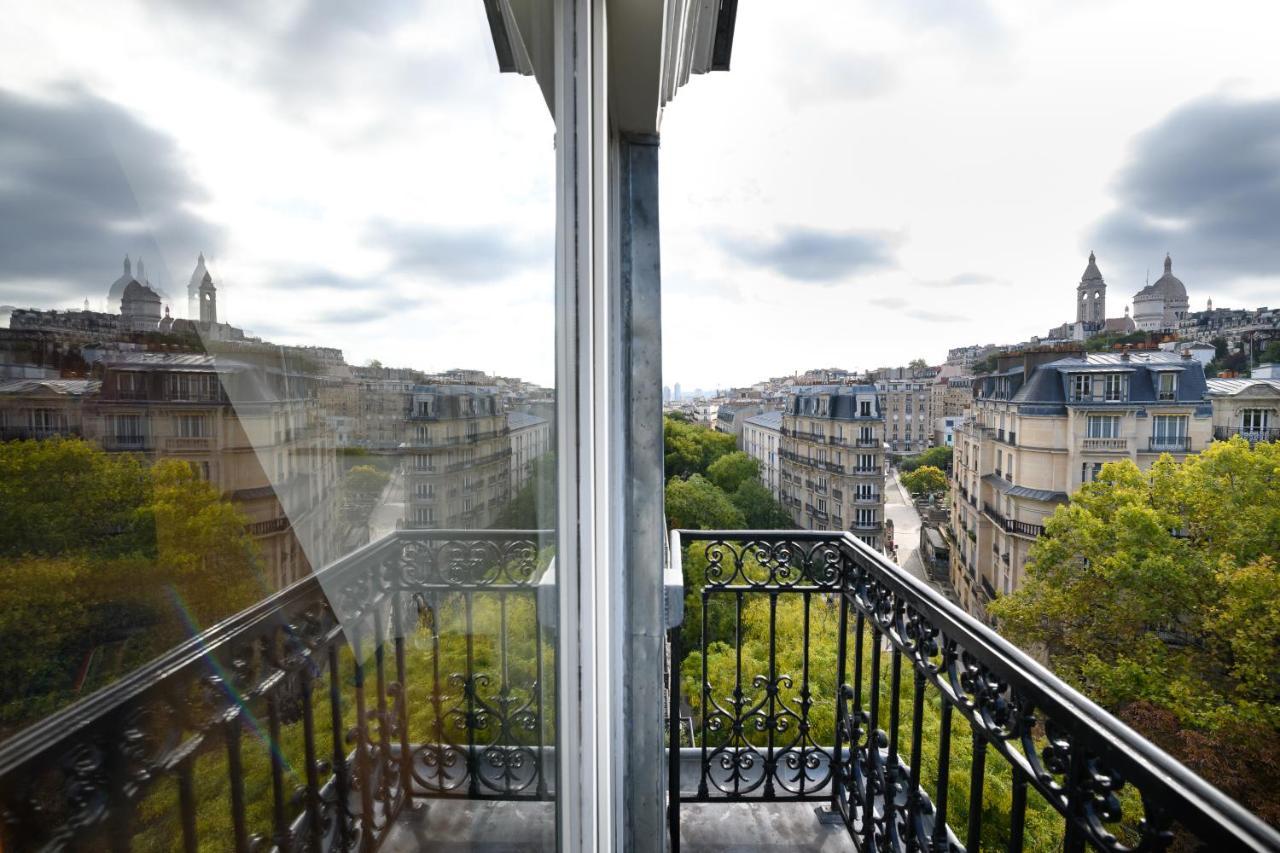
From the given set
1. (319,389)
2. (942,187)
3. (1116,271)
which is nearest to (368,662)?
(319,389)

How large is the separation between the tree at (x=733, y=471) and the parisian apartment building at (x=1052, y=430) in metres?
2.96

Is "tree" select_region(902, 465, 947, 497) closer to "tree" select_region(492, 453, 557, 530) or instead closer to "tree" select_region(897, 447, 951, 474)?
"tree" select_region(897, 447, 951, 474)

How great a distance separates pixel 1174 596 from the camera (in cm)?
592

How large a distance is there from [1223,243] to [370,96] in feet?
31.8

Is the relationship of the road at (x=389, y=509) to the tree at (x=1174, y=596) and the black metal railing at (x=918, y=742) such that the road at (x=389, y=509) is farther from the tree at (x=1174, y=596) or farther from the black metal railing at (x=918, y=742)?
the tree at (x=1174, y=596)

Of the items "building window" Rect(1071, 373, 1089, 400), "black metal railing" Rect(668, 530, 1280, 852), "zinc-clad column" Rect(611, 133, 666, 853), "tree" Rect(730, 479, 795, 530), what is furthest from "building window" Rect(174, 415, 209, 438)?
"tree" Rect(730, 479, 795, 530)

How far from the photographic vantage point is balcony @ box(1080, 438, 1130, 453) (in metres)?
6.00

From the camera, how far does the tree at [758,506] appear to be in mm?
8703

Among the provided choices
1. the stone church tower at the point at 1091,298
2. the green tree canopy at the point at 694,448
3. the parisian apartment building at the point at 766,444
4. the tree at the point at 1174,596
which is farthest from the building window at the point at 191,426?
the stone church tower at the point at 1091,298

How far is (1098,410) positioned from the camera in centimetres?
606

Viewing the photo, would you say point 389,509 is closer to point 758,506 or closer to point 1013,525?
point 1013,525

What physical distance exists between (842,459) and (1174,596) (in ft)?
11.6

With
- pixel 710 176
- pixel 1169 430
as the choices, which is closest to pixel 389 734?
pixel 1169 430

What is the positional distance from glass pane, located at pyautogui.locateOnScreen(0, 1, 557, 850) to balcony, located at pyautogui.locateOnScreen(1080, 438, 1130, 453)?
757 cm
